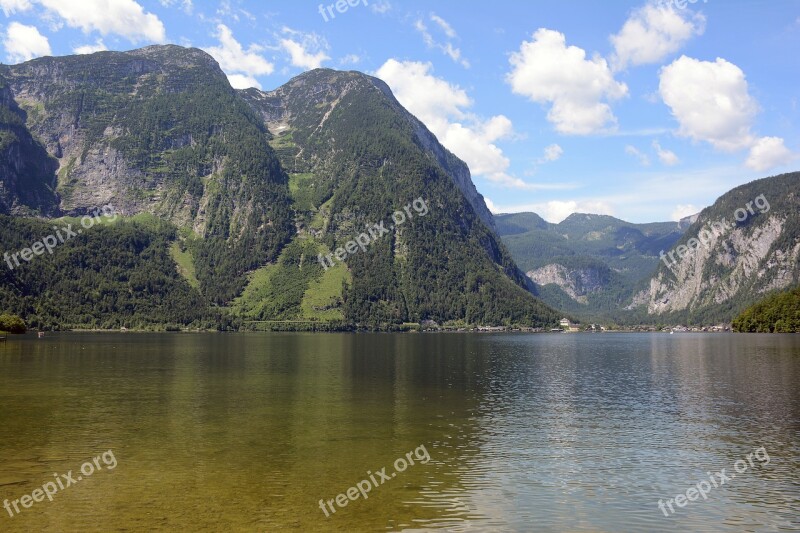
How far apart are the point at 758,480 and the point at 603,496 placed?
11.6 meters

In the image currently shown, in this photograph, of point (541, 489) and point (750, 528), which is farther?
point (541, 489)

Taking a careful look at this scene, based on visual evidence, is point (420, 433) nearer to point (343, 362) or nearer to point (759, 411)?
point (759, 411)

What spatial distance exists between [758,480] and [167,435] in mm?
44746

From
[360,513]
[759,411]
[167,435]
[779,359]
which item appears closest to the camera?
[360,513]

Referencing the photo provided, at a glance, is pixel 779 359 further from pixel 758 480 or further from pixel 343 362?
pixel 758 480

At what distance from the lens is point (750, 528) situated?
104ft

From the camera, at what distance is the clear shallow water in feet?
110

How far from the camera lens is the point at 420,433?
55.1m

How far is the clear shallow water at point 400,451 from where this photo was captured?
3347cm

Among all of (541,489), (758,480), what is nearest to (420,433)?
(541,489)

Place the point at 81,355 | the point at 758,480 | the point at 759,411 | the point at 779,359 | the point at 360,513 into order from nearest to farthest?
the point at 360,513 → the point at 758,480 → the point at 759,411 → the point at 779,359 → the point at 81,355

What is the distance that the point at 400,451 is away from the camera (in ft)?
157

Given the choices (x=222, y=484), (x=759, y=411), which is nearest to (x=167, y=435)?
(x=222, y=484)

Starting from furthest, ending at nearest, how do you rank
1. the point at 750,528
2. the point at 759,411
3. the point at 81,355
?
the point at 81,355
the point at 759,411
the point at 750,528
